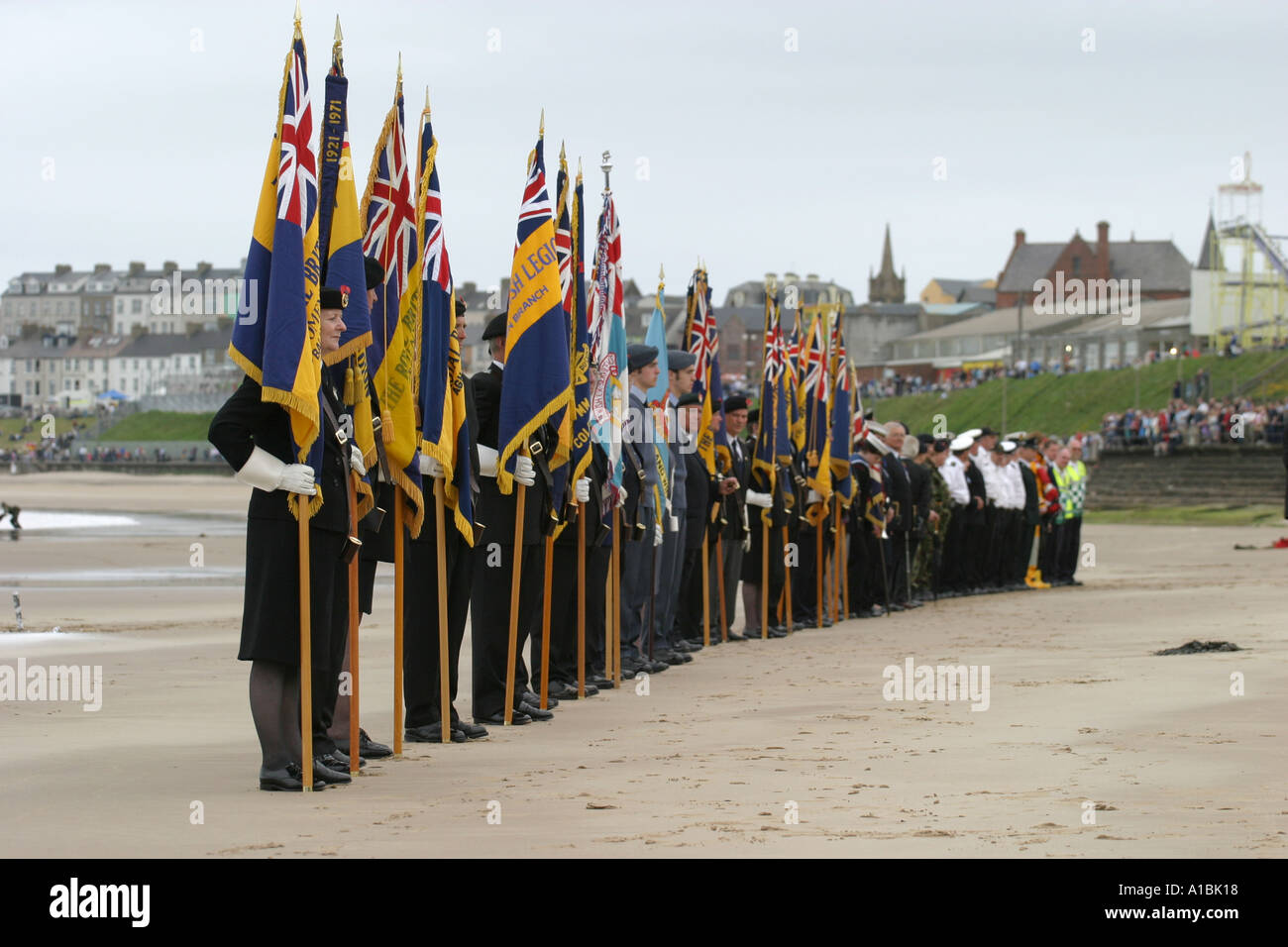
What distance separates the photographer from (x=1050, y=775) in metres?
7.98

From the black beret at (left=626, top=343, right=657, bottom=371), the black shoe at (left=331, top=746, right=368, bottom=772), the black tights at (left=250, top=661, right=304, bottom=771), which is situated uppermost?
the black beret at (left=626, top=343, right=657, bottom=371)

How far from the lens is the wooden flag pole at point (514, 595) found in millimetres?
10398

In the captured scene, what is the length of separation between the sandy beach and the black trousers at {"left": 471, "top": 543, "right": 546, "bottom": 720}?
38cm

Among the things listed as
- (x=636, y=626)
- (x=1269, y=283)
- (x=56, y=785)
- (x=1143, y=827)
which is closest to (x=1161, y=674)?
(x=636, y=626)

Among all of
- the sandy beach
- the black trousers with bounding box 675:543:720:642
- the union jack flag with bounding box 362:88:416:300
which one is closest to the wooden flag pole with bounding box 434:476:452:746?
the sandy beach

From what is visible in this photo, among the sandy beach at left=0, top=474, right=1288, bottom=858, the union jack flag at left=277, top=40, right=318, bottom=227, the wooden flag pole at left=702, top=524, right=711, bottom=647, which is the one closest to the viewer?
the sandy beach at left=0, top=474, right=1288, bottom=858

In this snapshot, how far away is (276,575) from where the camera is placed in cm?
797

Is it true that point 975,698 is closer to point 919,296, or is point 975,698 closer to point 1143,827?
point 1143,827

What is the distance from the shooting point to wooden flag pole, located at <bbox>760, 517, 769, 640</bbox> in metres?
17.3

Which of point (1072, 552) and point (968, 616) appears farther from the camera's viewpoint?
point (1072, 552)

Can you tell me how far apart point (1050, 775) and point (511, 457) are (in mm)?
4144

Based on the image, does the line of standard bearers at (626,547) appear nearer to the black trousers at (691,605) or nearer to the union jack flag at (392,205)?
the black trousers at (691,605)

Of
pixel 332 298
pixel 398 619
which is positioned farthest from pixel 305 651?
pixel 332 298

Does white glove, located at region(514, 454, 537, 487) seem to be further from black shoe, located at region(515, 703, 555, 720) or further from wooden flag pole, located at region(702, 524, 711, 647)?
wooden flag pole, located at region(702, 524, 711, 647)
